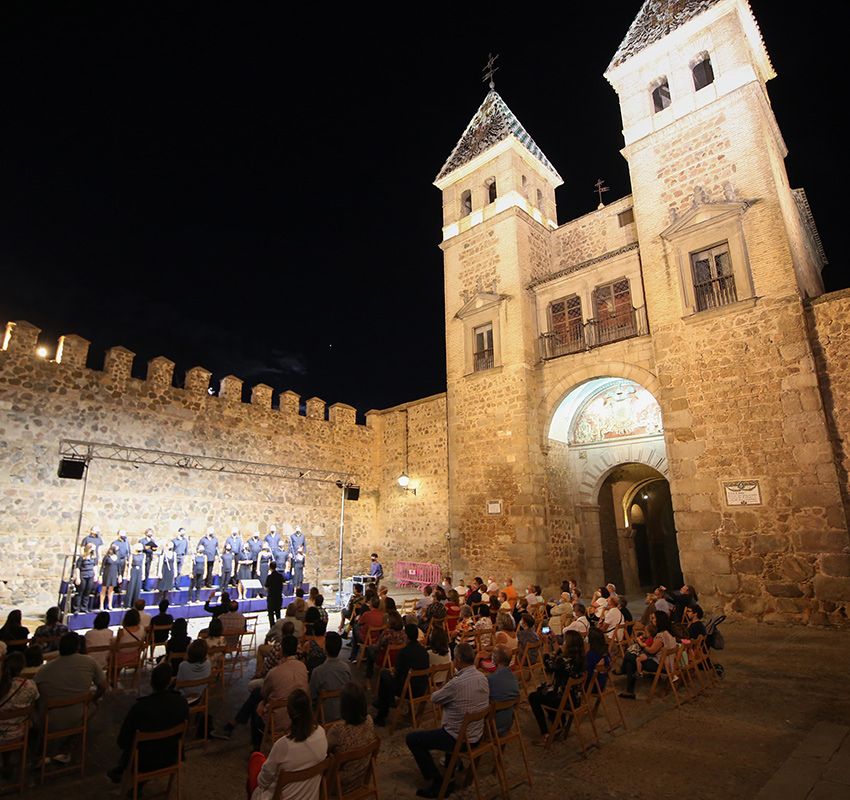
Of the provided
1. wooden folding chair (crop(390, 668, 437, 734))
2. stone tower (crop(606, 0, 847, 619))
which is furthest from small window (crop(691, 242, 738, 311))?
wooden folding chair (crop(390, 668, 437, 734))

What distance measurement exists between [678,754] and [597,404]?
10101 millimetres

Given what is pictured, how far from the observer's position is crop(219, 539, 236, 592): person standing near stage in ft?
42.0

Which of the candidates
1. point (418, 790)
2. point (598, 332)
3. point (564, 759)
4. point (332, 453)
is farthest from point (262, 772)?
point (332, 453)

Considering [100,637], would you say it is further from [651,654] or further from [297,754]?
[651,654]

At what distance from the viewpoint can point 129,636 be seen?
6148 mm

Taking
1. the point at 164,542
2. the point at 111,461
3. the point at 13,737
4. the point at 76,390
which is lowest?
the point at 13,737

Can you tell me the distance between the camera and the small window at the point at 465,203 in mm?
16172

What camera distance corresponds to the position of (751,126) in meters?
10.5

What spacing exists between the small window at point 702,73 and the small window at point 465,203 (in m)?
6.53

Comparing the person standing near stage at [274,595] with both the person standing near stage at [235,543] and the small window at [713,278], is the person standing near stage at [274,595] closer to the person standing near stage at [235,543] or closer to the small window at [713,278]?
the person standing near stage at [235,543]

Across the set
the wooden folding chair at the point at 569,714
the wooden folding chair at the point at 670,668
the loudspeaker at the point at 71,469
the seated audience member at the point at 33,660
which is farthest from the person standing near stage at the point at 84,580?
the wooden folding chair at the point at 670,668

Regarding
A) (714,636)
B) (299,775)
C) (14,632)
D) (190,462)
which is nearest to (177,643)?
(14,632)

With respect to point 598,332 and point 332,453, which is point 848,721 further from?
point 332,453

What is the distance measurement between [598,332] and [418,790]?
10957 millimetres
